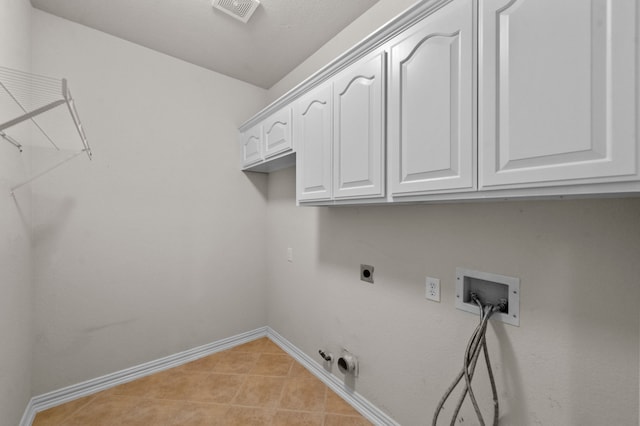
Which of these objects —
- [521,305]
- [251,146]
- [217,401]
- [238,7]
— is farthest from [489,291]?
[238,7]

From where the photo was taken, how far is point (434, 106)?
997 millimetres

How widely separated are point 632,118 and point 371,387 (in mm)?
1687

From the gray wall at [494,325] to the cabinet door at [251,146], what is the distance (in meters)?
0.69

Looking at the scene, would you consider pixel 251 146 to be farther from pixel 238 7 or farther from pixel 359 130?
pixel 359 130

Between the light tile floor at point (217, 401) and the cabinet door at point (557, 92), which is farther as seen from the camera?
the light tile floor at point (217, 401)

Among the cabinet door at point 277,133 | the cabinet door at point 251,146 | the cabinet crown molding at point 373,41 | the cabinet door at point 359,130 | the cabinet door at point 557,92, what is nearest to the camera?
the cabinet door at point 557,92

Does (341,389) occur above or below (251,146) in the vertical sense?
below

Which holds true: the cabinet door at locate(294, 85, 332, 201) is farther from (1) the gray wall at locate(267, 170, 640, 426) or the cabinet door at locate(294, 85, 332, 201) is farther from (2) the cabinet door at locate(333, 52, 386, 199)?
(1) the gray wall at locate(267, 170, 640, 426)

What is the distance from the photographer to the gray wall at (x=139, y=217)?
1.73m

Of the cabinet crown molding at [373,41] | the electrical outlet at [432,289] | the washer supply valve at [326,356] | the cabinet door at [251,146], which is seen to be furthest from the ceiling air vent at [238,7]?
the washer supply valve at [326,356]

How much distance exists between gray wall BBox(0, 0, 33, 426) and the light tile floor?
1.30 feet

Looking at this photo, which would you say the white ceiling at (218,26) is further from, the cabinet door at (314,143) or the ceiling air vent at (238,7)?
the cabinet door at (314,143)

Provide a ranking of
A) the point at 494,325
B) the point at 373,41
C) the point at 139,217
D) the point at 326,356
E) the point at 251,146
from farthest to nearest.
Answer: the point at 251,146, the point at 139,217, the point at 326,356, the point at 373,41, the point at 494,325

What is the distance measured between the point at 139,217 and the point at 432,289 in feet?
7.02
